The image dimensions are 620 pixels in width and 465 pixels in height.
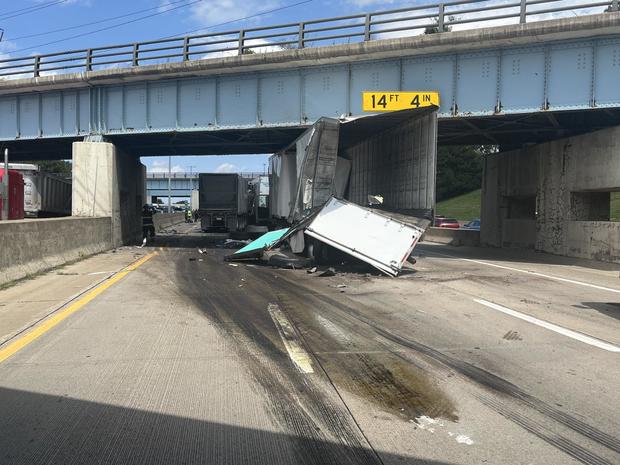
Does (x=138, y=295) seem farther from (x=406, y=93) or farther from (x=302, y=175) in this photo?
(x=406, y=93)

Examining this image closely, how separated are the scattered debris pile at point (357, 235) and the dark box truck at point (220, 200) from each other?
1915cm

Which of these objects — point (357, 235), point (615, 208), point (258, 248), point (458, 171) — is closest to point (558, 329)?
point (357, 235)

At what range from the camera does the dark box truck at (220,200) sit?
115 feet

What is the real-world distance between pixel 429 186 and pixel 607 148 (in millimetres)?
7050

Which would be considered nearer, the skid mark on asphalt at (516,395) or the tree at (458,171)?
the skid mark on asphalt at (516,395)

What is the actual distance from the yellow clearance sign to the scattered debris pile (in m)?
6.45

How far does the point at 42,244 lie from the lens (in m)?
13.7

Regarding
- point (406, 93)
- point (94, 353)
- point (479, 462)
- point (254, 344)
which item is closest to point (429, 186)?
point (406, 93)

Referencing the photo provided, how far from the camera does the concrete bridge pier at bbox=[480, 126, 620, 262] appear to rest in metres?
17.5

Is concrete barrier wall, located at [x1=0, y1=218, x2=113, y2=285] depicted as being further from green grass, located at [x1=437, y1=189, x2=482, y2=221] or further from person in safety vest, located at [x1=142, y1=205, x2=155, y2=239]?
green grass, located at [x1=437, y1=189, x2=482, y2=221]

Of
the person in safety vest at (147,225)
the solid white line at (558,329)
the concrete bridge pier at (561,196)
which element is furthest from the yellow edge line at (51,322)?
the person in safety vest at (147,225)

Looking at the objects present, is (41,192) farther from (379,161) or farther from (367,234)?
(367,234)

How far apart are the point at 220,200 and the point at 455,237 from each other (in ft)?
51.8

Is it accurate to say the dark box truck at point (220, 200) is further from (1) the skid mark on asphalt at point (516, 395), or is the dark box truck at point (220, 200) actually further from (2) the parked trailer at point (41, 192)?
(1) the skid mark on asphalt at point (516, 395)
